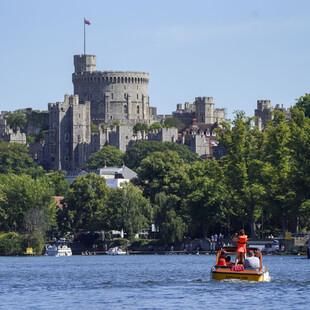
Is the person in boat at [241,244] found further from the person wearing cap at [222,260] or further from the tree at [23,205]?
the tree at [23,205]

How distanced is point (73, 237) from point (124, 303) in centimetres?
9209

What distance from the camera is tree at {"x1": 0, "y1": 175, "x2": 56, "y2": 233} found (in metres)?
139

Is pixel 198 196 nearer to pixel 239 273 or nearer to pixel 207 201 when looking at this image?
pixel 207 201

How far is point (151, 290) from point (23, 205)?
263ft

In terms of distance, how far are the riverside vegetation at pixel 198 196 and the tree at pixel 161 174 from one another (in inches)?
4.8

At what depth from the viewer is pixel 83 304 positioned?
57031mm

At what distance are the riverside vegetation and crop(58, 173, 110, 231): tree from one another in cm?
12

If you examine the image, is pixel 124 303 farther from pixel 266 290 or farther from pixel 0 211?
pixel 0 211

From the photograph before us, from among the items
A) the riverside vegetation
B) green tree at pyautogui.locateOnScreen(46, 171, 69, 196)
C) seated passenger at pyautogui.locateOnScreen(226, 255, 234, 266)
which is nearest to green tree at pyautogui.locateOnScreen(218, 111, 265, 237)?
the riverside vegetation

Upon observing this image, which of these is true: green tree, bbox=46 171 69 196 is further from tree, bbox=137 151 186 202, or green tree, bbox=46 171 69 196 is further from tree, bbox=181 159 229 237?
tree, bbox=181 159 229 237

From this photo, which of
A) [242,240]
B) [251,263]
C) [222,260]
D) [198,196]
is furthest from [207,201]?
[242,240]

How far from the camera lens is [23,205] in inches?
5591

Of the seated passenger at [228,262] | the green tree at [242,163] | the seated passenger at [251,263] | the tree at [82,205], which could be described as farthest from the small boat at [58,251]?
the seated passenger at [251,263]

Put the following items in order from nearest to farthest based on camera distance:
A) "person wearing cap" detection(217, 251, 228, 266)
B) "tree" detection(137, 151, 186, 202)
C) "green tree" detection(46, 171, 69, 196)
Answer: "person wearing cap" detection(217, 251, 228, 266) < "tree" detection(137, 151, 186, 202) < "green tree" detection(46, 171, 69, 196)
